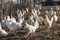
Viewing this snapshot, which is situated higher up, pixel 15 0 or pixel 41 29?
pixel 15 0

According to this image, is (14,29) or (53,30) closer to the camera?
(14,29)

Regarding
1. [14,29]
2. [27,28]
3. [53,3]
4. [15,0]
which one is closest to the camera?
[27,28]

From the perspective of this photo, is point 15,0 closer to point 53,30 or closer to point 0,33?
point 53,30

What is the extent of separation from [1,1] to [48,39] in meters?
4.83

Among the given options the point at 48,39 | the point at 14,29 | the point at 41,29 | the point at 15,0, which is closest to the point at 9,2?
the point at 15,0

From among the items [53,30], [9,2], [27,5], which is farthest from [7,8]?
[27,5]

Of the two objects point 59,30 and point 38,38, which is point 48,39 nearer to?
point 38,38

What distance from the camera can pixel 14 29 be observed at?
32.0 feet

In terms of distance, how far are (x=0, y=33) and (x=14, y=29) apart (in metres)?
0.81

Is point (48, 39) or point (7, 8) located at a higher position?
point (7, 8)

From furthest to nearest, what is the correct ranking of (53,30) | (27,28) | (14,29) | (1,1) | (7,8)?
(7,8), (1,1), (53,30), (14,29), (27,28)

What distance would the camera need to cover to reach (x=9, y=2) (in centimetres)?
1470

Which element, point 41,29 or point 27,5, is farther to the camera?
point 27,5

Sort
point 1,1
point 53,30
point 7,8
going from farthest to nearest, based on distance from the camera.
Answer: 1. point 7,8
2. point 1,1
3. point 53,30
